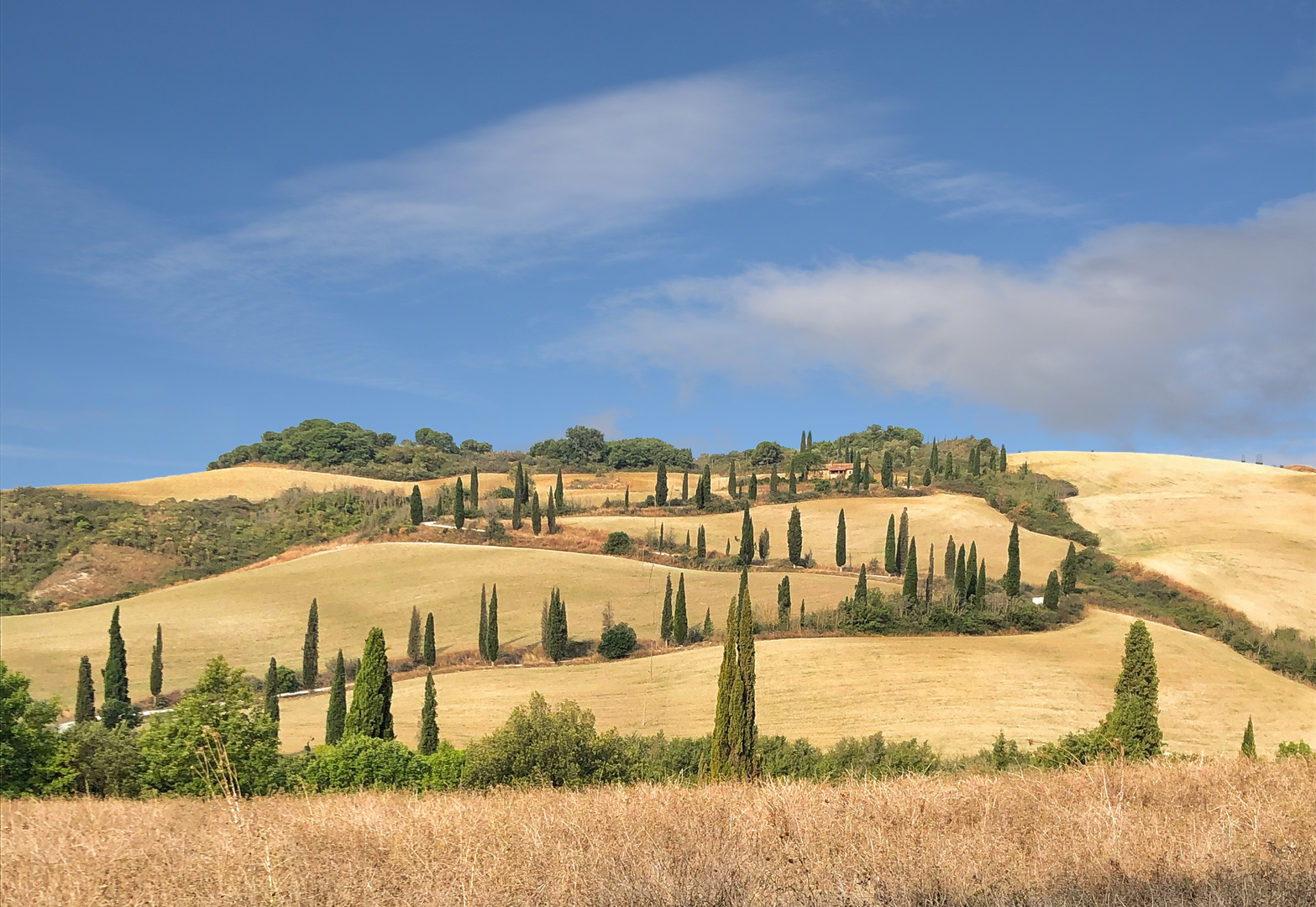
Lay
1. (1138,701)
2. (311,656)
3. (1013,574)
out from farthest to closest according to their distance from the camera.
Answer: (1013,574), (311,656), (1138,701)

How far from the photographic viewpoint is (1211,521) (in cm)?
8938

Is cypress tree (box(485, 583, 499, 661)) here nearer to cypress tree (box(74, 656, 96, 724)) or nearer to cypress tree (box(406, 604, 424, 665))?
cypress tree (box(406, 604, 424, 665))

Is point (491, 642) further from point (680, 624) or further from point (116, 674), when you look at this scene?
point (116, 674)

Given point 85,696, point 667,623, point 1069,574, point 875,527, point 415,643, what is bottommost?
point 85,696

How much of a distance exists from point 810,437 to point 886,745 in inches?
4155

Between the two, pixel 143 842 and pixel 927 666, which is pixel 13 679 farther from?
pixel 927 666

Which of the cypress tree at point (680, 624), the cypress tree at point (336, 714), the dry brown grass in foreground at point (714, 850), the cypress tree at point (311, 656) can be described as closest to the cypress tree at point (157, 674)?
the cypress tree at point (311, 656)

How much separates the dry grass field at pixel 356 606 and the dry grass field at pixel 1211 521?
28015 millimetres

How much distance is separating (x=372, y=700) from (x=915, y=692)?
25948mm

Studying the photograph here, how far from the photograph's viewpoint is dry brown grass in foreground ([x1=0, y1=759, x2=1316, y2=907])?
736 centimetres

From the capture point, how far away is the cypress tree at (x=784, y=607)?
6288 centimetres

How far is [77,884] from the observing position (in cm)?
728

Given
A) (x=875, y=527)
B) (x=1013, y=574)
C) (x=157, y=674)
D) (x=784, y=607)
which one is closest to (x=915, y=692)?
(x=784, y=607)

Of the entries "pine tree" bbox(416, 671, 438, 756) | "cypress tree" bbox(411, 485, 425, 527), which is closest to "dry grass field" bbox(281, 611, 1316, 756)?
"pine tree" bbox(416, 671, 438, 756)
